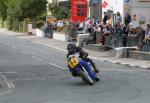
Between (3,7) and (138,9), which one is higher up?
(138,9)

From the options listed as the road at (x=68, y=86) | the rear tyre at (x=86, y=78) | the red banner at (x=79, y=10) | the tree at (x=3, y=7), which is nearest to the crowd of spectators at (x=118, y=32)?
the road at (x=68, y=86)

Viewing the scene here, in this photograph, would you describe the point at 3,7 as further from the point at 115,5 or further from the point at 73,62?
the point at 73,62

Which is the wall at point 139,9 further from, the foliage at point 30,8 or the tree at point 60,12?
the foliage at point 30,8

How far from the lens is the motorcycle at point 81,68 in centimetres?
1742

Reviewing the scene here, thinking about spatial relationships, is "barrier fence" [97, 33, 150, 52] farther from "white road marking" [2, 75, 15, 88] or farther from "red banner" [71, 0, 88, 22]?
"red banner" [71, 0, 88, 22]

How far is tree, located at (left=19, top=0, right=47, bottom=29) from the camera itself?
6638 centimetres

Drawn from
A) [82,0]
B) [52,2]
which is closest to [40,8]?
[52,2]

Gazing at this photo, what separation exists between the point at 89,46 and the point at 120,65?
11.4 m

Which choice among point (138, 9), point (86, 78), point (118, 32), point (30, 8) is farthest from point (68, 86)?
point (30, 8)

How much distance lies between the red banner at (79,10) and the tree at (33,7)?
20.6 meters

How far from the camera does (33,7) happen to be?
219 feet

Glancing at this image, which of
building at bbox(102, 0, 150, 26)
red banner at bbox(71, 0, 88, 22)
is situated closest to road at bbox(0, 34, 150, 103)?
building at bbox(102, 0, 150, 26)

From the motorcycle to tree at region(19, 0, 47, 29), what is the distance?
49196 mm

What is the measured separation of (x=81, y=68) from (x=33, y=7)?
164ft
